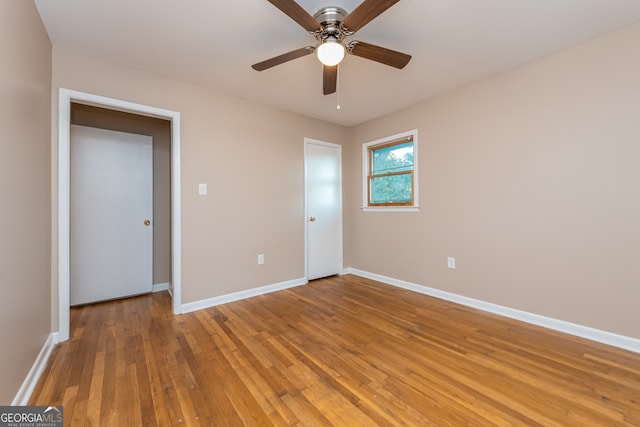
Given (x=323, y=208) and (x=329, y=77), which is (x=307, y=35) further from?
(x=323, y=208)

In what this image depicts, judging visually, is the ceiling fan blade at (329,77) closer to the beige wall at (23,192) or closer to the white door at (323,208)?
the white door at (323,208)

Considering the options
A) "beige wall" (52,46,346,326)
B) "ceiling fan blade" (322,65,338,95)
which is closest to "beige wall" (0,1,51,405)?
"beige wall" (52,46,346,326)

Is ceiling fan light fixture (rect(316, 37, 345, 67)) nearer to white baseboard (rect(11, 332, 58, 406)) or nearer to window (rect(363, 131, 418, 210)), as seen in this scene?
window (rect(363, 131, 418, 210))

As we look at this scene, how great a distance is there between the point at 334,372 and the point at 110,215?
3077 mm

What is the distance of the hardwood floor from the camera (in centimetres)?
A: 133

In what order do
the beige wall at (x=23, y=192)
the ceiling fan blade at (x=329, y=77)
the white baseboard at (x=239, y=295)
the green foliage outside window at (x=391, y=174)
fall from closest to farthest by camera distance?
the beige wall at (x=23, y=192) → the ceiling fan blade at (x=329, y=77) → the white baseboard at (x=239, y=295) → the green foliage outside window at (x=391, y=174)

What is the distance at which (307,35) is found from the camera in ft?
6.43

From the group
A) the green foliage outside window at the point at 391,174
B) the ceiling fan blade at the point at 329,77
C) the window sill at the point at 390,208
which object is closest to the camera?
the ceiling fan blade at the point at 329,77

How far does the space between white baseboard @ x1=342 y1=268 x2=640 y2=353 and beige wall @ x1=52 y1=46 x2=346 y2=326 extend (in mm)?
1705

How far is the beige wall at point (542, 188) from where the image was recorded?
6.36ft

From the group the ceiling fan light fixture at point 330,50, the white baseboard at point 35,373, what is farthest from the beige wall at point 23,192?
the ceiling fan light fixture at point 330,50

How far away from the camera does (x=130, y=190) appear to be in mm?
3148

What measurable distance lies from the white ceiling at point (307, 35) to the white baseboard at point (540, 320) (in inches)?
91.7

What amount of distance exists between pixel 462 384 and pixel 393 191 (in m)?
2.47
